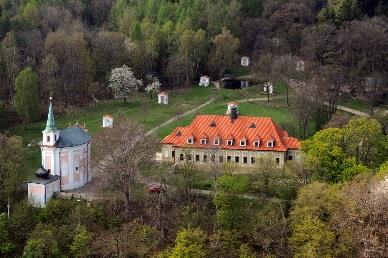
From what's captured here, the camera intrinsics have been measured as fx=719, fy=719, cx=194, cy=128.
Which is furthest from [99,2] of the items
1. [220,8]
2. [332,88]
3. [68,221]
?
→ [68,221]

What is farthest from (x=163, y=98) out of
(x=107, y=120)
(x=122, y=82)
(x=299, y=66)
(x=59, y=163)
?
(x=59, y=163)

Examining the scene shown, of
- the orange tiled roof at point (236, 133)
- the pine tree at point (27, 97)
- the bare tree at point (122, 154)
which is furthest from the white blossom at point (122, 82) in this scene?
the bare tree at point (122, 154)

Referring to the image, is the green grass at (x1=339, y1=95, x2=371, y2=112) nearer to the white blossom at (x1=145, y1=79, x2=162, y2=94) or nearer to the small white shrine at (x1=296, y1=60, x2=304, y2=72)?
the small white shrine at (x1=296, y1=60, x2=304, y2=72)

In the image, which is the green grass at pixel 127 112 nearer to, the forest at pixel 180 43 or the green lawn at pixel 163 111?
the green lawn at pixel 163 111

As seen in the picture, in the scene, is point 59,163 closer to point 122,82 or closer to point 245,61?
point 122,82

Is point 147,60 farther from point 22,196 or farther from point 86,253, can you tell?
point 86,253

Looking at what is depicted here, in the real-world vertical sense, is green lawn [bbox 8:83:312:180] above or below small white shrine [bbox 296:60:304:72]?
below

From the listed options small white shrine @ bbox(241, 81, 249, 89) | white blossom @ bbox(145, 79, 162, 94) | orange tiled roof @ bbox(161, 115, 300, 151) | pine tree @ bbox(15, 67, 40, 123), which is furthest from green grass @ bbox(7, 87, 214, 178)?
orange tiled roof @ bbox(161, 115, 300, 151)
